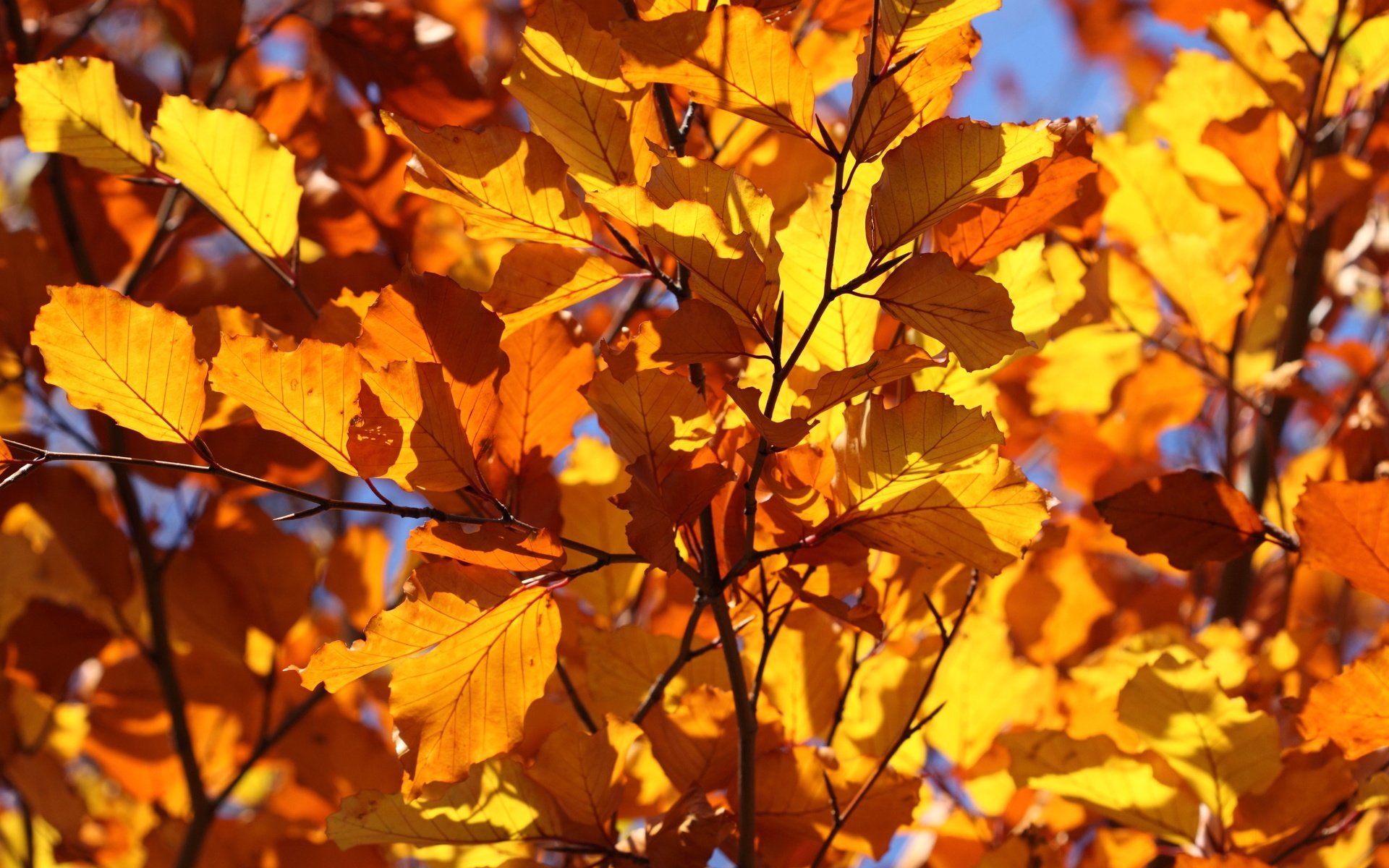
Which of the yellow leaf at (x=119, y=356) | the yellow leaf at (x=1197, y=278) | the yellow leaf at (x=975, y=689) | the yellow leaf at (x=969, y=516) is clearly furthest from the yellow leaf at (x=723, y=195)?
the yellow leaf at (x=1197, y=278)

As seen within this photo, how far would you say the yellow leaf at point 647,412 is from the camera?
53 cm

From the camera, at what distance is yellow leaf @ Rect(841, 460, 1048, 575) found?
1.73ft

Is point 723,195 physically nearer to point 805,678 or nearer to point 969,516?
point 969,516

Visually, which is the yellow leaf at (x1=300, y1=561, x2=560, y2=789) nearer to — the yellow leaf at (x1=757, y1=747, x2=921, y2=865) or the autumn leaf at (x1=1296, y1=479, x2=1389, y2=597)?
the yellow leaf at (x1=757, y1=747, x2=921, y2=865)

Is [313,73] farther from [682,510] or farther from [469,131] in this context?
[682,510]

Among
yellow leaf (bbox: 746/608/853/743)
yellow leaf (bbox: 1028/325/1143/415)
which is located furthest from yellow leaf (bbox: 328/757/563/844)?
yellow leaf (bbox: 1028/325/1143/415)

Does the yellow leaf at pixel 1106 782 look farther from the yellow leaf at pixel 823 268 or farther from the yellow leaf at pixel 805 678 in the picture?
the yellow leaf at pixel 823 268

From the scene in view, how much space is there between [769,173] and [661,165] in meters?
0.36

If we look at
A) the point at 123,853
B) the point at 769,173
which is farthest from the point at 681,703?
the point at 123,853

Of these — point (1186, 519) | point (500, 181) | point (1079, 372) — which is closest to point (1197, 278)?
point (1079, 372)

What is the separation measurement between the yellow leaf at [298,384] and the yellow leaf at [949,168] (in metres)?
0.26

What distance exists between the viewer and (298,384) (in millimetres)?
528

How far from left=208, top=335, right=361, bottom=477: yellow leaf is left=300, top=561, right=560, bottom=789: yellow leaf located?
8cm

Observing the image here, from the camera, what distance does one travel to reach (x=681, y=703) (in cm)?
69
